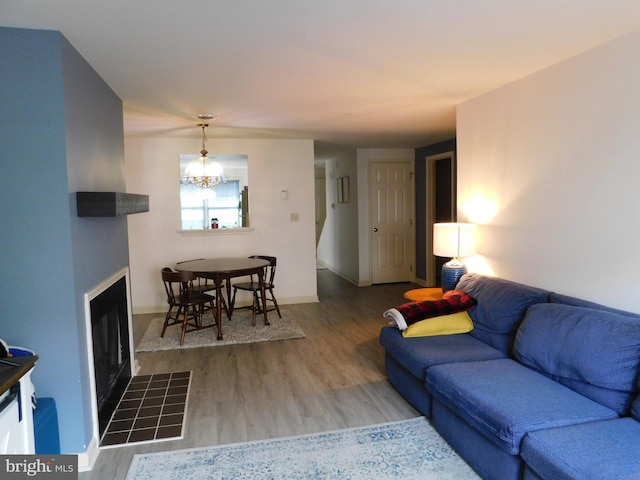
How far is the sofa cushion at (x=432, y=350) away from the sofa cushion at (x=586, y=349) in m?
0.28

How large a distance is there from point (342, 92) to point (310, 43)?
3.38 feet

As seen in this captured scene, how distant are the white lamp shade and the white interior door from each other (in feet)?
11.5

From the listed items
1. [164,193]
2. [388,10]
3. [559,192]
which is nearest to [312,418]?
[559,192]

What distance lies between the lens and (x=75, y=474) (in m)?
1.99

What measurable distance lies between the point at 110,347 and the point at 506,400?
2.50m

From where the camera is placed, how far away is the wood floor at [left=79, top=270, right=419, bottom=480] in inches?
105

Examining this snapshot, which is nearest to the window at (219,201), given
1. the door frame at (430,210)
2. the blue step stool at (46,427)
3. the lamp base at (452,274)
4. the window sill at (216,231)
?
the window sill at (216,231)

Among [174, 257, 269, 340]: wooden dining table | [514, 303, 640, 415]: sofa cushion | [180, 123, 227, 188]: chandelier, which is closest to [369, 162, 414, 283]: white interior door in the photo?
[174, 257, 269, 340]: wooden dining table

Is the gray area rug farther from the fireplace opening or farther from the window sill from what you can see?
the window sill

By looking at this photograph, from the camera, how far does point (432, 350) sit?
2842mm

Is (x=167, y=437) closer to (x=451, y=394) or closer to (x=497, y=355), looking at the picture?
(x=451, y=394)

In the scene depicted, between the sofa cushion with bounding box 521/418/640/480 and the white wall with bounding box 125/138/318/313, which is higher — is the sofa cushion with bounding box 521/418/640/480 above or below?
below

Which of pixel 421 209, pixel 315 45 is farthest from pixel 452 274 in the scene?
pixel 421 209

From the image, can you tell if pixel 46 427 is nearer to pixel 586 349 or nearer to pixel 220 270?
pixel 220 270
